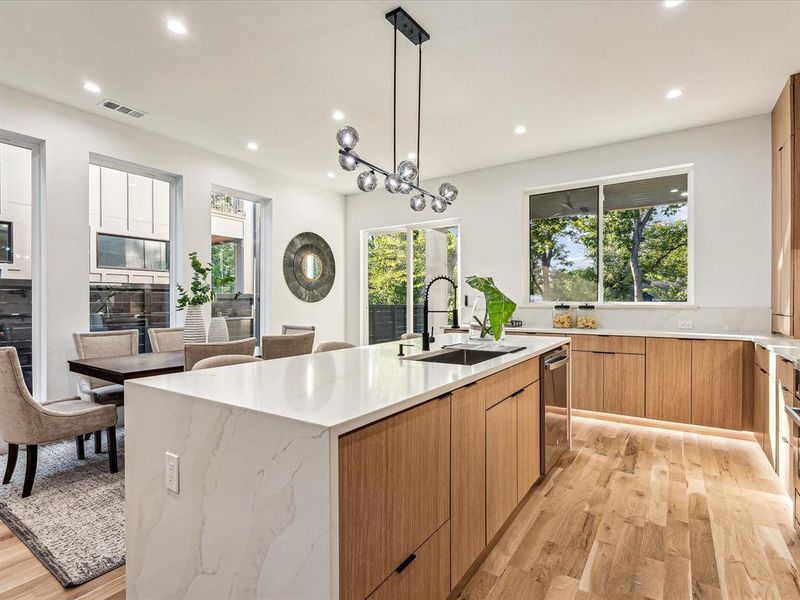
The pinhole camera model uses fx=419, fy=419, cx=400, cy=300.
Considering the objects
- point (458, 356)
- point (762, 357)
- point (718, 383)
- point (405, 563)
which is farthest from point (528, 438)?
point (718, 383)

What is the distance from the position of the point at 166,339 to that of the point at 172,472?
10.1 ft

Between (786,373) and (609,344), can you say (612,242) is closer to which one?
(609,344)

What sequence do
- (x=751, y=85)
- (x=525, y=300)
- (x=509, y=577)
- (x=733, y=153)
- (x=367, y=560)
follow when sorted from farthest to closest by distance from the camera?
(x=525, y=300) < (x=733, y=153) < (x=751, y=85) < (x=509, y=577) < (x=367, y=560)

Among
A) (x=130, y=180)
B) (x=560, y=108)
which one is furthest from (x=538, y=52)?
(x=130, y=180)

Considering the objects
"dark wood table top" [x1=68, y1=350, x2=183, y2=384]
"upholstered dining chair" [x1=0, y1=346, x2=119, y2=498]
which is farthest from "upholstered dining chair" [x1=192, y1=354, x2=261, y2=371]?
"upholstered dining chair" [x1=0, y1=346, x2=119, y2=498]

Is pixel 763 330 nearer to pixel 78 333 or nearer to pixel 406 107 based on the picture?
pixel 406 107

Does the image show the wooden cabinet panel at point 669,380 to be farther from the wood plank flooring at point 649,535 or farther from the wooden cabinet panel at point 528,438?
the wooden cabinet panel at point 528,438

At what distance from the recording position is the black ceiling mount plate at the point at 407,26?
2.53 m

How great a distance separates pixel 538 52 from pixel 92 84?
3.49 m

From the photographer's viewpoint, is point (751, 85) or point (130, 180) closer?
point (751, 85)

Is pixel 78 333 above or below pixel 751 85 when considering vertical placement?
below

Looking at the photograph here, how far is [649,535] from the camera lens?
6.98 feet

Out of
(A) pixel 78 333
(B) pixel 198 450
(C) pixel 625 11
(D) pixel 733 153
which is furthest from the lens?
(D) pixel 733 153

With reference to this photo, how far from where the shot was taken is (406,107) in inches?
148
